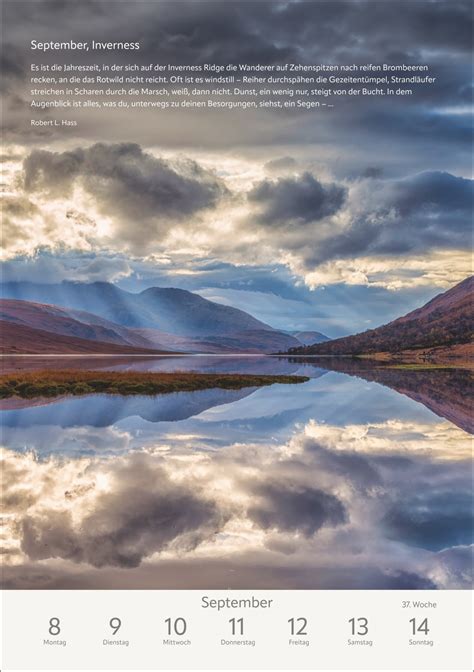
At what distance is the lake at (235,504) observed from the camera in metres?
12.8

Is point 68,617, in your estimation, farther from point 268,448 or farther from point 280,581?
point 268,448

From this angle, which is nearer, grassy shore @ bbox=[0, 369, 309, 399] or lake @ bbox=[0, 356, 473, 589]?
lake @ bbox=[0, 356, 473, 589]

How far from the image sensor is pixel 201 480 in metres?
20.6

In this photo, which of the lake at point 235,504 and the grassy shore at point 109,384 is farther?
the grassy shore at point 109,384

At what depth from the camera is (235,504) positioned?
17812 mm

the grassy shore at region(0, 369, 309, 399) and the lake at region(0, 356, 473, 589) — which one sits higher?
the grassy shore at region(0, 369, 309, 399)

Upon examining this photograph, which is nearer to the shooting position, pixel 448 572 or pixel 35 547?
pixel 448 572

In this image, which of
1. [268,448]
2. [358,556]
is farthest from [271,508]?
[268,448]

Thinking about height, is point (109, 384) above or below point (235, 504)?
above

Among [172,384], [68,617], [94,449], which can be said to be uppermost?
Result: [172,384]

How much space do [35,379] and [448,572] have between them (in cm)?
5520

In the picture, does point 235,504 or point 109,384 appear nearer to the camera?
point 235,504

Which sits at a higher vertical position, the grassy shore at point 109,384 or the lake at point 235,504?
the grassy shore at point 109,384

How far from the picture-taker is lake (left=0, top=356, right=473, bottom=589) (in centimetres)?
1277
